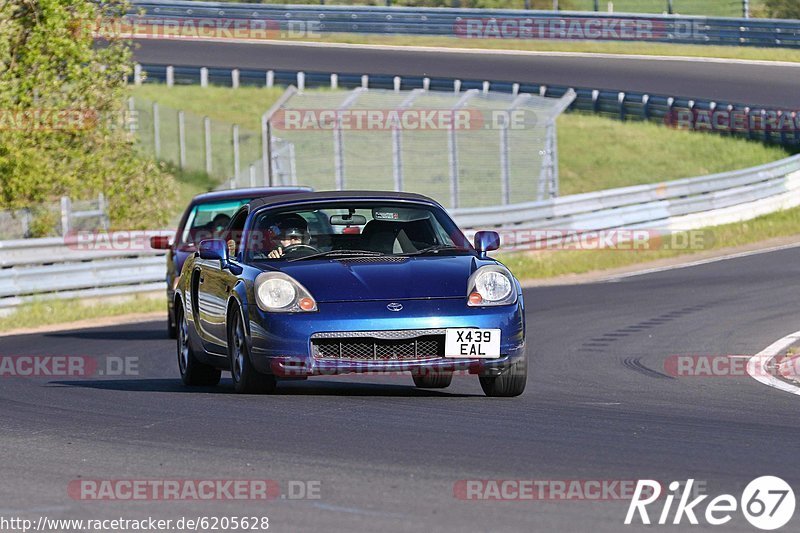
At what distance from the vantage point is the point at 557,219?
1051 inches

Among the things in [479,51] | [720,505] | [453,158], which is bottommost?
[479,51]

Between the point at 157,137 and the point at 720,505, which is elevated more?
the point at 720,505

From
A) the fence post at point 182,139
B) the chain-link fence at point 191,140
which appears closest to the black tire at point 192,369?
the chain-link fence at point 191,140

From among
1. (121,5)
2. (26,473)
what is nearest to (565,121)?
(121,5)

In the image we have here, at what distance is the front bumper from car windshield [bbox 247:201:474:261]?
805mm

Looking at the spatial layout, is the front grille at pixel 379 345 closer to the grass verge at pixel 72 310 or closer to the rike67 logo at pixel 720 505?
the rike67 logo at pixel 720 505

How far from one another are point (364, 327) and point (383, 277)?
42 centimetres

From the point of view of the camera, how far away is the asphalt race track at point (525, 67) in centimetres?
4059

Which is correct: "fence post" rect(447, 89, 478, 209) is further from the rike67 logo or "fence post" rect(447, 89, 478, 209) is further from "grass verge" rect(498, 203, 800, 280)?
the rike67 logo

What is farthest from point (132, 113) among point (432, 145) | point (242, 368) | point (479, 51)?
point (242, 368)

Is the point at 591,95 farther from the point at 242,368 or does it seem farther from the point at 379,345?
the point at 379,345

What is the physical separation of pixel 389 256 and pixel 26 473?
3627 mm

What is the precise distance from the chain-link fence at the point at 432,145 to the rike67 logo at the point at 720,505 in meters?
18.6

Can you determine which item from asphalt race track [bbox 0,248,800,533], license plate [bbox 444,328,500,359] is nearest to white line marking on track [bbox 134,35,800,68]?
asphalt race track [bbox 0,248,800,533]
